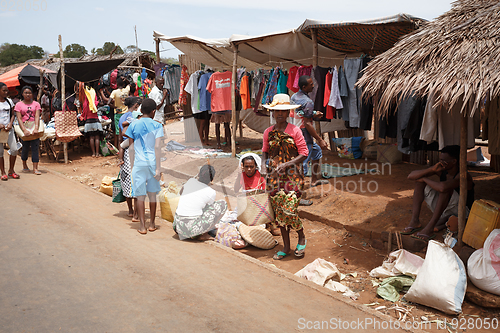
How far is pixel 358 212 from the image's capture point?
6219 millimetres

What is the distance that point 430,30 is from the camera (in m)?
5.03

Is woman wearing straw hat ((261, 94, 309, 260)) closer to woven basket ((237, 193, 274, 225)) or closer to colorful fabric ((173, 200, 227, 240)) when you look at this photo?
woven basket ((237, 193, 274, 225))

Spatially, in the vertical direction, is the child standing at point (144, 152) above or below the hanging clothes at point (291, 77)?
below

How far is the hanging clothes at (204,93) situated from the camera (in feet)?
34.7

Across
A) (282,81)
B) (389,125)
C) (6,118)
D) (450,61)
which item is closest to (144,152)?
(450,61)

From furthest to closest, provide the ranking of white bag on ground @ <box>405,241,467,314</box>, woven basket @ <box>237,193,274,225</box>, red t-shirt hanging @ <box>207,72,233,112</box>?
red t-shirt hanging @ <box>207,72,233,112</box> < woven basket @ <box>237,193,274,225</box> < white bag on ground @ <box>405,241,467,314</box>

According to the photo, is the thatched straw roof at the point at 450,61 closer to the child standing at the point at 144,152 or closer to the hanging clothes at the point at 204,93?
the child standing at the point at 144,152

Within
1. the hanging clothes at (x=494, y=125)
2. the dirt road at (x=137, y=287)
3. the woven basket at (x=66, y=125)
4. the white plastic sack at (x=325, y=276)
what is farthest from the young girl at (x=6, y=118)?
the hanging clothes at (x=494, y=125)

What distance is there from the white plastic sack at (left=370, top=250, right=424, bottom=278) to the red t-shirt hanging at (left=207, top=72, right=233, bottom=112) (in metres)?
6.50

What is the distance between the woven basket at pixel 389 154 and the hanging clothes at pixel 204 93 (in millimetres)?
4623

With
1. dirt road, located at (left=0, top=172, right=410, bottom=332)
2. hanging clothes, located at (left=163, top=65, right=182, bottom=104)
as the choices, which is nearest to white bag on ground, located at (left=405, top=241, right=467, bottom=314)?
dirt road, located at (left=0, top=172, right=410, bottom=332)

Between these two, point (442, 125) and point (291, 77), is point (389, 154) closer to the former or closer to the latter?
point (291, 77)

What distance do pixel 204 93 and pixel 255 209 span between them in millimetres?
6537

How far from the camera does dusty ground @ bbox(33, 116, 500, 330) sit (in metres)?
4.61
